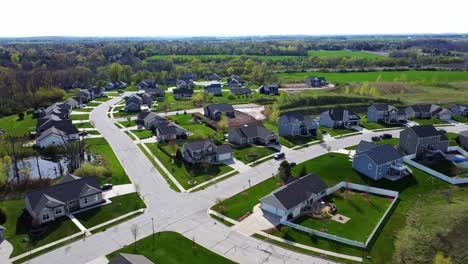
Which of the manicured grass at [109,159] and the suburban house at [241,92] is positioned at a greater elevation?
the suburban house at [241,92]

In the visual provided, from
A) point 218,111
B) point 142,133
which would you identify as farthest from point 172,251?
point 218,111

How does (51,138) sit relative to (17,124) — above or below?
above

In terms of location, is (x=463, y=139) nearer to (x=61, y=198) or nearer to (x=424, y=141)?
(x=424, y=141)

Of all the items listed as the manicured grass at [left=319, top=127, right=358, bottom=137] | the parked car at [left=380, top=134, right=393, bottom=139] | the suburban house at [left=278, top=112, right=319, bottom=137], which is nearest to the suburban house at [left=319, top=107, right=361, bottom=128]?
the manicured grass at [left=319, top=127, right=358, bottom=137]

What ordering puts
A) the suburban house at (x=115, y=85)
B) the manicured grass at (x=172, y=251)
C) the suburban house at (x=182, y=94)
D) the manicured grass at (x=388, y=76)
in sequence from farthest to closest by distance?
the manicured grass at (x=388, y=76) → the suburban house at (x=115, y=85) → the suburban house at (x=182, y=94) → the manicured grass at (x=172, y=251)

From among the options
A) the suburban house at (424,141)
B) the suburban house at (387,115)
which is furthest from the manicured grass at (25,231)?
the suburban house at (387,115)

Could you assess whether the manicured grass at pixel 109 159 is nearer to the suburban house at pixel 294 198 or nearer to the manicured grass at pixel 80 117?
the manicured grass at pixel 80 117
